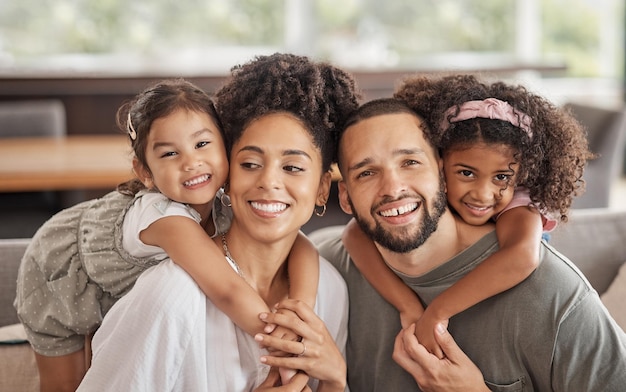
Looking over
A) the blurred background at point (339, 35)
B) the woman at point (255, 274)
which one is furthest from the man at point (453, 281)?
the blurred background at point (339, 35)

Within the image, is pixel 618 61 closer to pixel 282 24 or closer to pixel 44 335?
pixel 282 24

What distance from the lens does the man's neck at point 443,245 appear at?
5.91ft

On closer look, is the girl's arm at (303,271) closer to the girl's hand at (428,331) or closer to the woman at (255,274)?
the woman at (255,274)

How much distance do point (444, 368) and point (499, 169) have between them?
46cm

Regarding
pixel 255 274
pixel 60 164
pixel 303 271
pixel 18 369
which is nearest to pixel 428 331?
pixel 303 271

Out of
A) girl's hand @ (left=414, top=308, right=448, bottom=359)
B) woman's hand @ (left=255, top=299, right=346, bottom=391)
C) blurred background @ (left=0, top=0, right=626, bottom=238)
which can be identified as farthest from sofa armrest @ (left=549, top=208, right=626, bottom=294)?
blurred background @ (left=0, top=0, right=626, bottom=238)

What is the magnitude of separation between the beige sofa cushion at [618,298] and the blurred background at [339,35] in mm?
4375

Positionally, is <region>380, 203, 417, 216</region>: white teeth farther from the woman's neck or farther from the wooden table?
the wooden table

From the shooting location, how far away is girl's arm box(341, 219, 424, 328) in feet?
6.09

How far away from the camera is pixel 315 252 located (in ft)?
6.19

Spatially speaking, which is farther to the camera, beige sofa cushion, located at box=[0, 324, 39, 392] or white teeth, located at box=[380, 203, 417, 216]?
beige sofa cushion, located at box=[0, 324, 39, 392]

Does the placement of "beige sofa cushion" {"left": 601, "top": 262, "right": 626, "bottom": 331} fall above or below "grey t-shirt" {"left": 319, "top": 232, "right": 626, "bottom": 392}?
below

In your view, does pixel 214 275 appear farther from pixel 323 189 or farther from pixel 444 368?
pixel 444 368

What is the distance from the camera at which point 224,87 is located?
1.83 m
